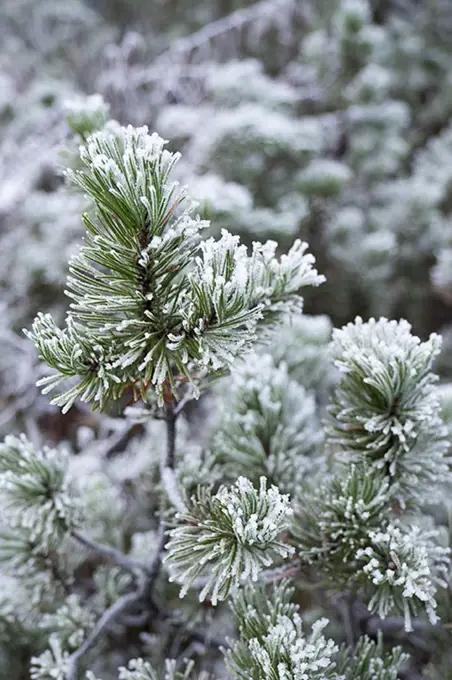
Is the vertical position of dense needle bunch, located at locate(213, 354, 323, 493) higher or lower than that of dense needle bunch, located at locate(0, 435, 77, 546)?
higher

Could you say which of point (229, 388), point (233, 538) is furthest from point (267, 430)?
point (233, 538)

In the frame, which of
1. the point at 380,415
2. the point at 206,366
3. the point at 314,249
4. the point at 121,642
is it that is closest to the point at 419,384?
the point at 380,415

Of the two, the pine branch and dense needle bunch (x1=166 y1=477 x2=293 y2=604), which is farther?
the pine branch

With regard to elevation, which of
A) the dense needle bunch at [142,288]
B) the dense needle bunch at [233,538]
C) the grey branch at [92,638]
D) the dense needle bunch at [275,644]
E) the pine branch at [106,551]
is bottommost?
the grey branch at [92,638]

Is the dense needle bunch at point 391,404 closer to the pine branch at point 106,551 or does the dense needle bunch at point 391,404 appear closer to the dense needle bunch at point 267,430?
the dense needle bunch at point 267,430

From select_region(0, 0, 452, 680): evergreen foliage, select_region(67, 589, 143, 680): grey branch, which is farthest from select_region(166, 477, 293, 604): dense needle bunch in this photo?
select_region(67, 589, 143, 680): grey branch

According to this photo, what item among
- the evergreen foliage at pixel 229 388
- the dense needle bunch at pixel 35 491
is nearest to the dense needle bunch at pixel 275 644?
the evergreen foliage at pixel 229 388

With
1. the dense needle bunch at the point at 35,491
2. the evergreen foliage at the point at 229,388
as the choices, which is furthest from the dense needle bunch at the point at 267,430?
the dense needle bunch at the point at 35,491

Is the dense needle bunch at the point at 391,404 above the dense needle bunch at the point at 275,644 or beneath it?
above

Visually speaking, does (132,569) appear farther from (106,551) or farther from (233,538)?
(233,538)

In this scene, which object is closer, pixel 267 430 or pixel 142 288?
pixel 142 288

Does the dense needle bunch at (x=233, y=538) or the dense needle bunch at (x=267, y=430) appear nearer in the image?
the dense needle bunch at (x=233, y=538)

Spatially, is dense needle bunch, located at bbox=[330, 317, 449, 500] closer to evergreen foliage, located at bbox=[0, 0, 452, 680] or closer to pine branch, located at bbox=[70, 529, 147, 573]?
evergreen foliage, located at bbox=[0, 0, 452, 680]

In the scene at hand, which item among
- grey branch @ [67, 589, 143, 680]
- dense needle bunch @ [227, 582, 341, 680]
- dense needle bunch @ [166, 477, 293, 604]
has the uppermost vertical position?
dense needle bunch @ [166, 477, 293, 604]
